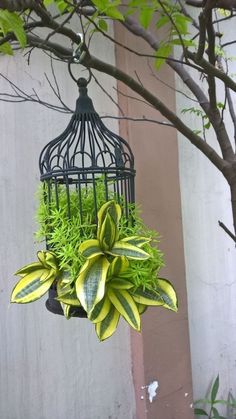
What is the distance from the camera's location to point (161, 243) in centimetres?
278

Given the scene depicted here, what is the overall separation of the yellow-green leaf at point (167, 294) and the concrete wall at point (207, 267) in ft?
5.92

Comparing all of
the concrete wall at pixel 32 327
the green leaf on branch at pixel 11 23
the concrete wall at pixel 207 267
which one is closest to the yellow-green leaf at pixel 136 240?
the green leaf on branch at pixel 11 23

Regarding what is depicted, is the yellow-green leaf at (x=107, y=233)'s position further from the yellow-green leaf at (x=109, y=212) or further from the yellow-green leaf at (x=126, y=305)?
the yellow-green leaf at (x=126, y=305)

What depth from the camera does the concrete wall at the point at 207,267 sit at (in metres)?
3.13

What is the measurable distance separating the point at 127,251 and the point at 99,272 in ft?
0.31

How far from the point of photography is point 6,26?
1.28 m

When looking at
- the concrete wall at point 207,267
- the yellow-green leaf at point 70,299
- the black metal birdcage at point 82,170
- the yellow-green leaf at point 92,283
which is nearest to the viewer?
the yellow-green leaf at point 92,283

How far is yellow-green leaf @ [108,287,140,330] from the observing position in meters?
1.17

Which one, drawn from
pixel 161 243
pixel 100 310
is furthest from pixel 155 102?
pixel 161 243

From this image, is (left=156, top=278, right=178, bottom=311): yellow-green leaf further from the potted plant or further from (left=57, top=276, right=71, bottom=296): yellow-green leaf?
(left=57, top=276, right=71, bottom=296): yellow-green leaf

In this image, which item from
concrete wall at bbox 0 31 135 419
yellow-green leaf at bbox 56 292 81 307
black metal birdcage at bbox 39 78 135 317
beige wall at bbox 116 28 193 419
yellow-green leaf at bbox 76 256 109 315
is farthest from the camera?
beige wall at bbox 116 28 193 419

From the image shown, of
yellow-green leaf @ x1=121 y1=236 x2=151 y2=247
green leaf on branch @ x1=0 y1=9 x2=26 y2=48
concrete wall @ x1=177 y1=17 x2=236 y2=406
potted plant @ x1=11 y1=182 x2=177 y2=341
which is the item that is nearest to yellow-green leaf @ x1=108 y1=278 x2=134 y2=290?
potted plant @ x1=11 y1=182 x2=177 y2=341

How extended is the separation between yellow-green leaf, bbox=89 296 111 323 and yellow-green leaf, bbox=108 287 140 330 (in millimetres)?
16

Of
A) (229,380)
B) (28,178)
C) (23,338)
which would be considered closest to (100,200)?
(28,178)
